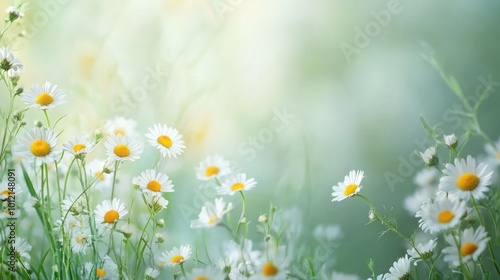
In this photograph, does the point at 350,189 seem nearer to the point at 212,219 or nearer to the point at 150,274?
the point at 212,219

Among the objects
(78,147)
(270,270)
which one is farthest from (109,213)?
(270,270)

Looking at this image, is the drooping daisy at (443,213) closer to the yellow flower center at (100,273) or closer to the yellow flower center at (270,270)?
the yellow flower center at (270,270)

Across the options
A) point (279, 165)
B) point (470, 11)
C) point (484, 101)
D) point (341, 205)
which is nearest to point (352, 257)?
point (341, 205)

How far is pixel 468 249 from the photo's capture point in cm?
87

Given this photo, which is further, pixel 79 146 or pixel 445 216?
pixel 79 146

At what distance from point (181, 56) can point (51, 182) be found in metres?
0.35

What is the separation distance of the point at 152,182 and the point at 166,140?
0.29 ft

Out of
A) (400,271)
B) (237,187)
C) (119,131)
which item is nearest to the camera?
(400,271)

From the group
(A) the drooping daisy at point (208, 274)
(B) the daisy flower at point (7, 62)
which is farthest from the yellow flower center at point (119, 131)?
(A) the drooping daisy at point (208, 274)

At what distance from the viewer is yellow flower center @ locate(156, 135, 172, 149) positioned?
111cm

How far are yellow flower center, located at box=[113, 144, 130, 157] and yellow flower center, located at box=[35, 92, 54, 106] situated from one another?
0.13 m

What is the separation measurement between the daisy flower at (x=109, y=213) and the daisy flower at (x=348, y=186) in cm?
34

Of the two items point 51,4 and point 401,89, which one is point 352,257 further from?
point 51,4

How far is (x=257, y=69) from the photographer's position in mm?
1184
